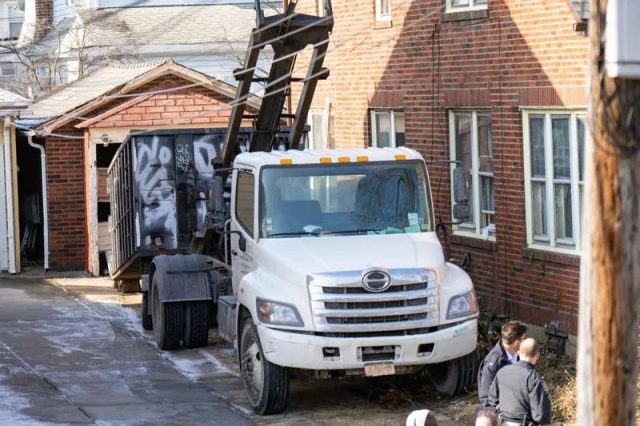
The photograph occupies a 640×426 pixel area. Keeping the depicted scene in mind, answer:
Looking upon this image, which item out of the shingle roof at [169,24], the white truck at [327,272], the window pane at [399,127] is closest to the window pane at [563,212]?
the white truck at [327,272]

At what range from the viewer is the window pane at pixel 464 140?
16891 millimetres

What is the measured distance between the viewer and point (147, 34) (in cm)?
3897

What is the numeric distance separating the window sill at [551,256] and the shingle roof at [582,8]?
8.36ft

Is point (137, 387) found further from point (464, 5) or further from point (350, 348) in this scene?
point (464, 5)

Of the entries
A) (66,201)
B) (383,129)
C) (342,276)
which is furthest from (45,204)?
(342,276)

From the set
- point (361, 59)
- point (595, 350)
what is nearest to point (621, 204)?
point (595, 350)

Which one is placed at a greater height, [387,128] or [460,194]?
[387,128]

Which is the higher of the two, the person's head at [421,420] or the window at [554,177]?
the window at [554,177]

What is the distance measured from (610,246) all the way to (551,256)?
300 inches

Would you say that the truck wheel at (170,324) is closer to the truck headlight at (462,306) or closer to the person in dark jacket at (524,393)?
the truck headlight at (462,306)

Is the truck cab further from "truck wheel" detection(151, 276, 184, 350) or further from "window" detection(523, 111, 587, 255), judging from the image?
"truck wheel" detection(151, 276, 184, 350)

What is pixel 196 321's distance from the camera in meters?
16.6

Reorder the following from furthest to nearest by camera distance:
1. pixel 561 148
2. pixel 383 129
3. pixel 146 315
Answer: pixel 383 129 → pixel 146 315 → pixel 561 148

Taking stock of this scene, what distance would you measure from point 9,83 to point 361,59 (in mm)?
26084
